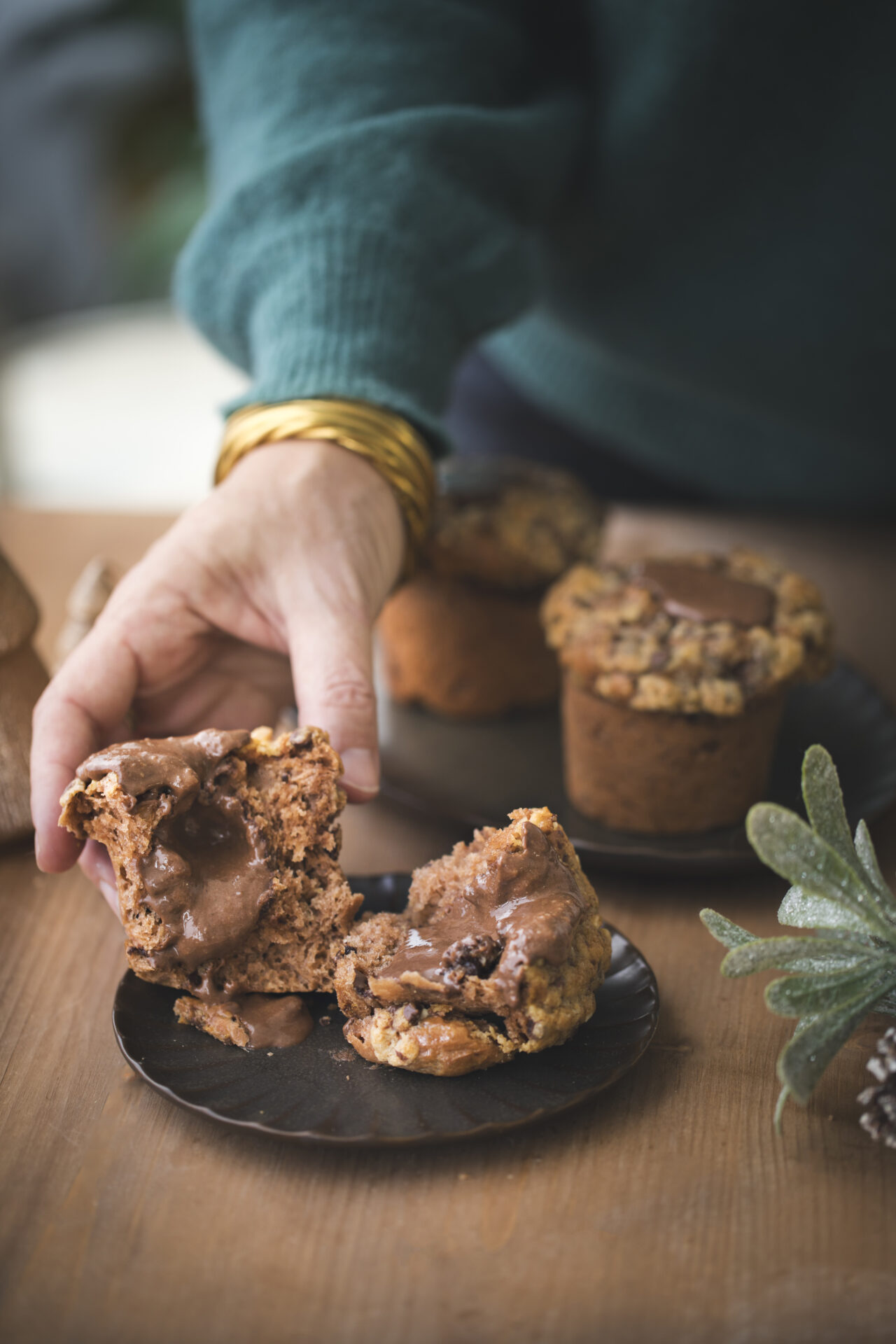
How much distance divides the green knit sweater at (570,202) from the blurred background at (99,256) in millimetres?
2358

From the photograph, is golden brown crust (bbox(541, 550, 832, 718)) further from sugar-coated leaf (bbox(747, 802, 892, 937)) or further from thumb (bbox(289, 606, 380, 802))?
sugar-coated leaf (bbox(747, 802, 892, 937))

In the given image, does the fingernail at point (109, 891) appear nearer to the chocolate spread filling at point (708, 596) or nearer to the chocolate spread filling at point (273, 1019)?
the chocolate spread filling at point (273, 1019)

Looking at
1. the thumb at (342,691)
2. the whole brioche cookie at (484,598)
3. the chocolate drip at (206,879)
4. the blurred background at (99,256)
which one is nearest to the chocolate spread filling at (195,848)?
the chocolate drip at (206,879)

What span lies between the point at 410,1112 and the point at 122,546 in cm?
154

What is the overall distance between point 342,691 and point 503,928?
319mm

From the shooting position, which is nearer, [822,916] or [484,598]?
[822,916]

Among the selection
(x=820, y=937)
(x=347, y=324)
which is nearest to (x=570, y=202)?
(x=347, y=324)

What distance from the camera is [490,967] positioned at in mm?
938

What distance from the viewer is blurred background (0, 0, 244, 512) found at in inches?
168

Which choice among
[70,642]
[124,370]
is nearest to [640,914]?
[70,642]

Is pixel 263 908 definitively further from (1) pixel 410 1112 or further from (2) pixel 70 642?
(2) pixel 70 642

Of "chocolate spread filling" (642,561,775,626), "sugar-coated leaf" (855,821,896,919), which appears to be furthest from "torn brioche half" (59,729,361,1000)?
"chocolate spread filling" (642,561,775,626)

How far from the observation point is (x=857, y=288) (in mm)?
1794

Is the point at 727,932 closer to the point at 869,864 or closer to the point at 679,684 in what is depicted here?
the point at 869,864
